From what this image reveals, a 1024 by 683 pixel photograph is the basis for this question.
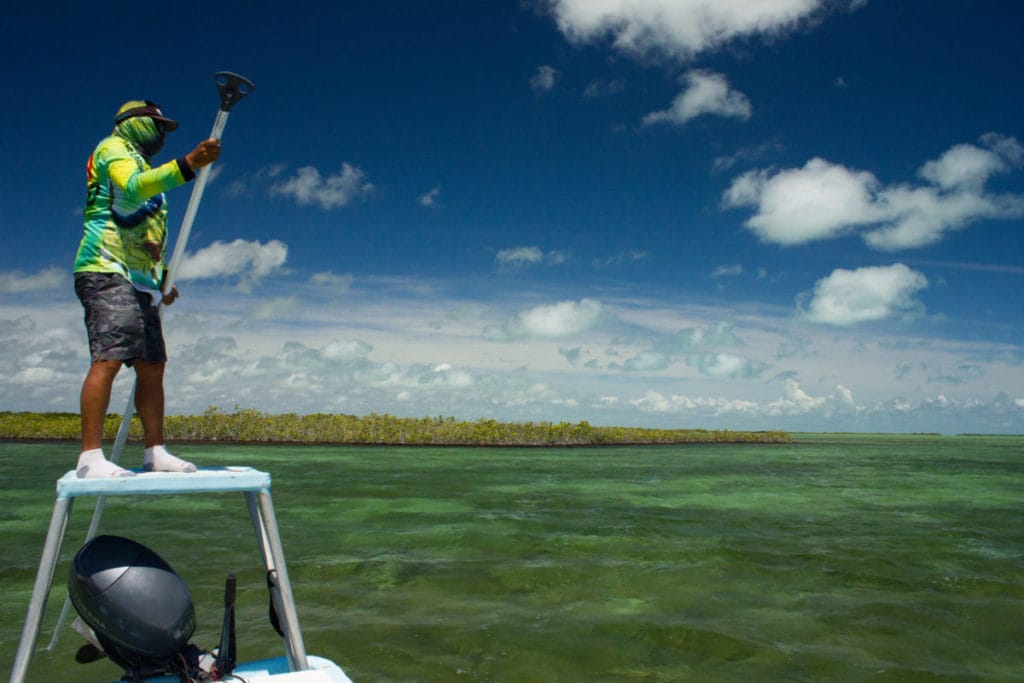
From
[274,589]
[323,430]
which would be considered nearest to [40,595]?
[274,589]

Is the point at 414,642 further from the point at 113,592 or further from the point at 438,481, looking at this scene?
the point at 438,481

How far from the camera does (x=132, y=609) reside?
→ 103 inches

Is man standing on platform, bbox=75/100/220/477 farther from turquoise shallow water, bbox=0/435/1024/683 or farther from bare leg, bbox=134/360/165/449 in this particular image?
turquoise shallow water, bbox=0/435/1024/683

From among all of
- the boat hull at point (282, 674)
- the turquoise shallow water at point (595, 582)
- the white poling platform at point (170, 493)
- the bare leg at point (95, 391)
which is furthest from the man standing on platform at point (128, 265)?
the turquoise shallow water at point (595, 582)

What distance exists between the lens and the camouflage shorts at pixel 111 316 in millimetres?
3090

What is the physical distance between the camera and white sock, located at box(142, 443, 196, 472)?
3.05 meters

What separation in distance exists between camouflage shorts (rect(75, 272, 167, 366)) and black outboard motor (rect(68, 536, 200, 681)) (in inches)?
33.8

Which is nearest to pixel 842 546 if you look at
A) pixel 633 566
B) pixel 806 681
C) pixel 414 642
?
pixel 633 566

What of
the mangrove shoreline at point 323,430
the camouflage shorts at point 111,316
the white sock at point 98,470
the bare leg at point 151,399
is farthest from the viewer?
the mangrove shoreline at point 323,430

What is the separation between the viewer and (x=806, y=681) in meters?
4.99

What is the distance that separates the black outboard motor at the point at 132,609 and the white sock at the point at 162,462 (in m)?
0.42

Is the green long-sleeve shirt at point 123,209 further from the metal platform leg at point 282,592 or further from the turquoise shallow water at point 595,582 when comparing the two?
the turquoise shallow water at point 595,582

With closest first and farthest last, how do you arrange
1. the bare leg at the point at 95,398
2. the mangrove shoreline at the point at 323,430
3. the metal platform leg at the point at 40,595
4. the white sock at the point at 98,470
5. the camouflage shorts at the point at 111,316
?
the metal platform leg at the point at 40,595 → the white sock at the point at 98,470 → the bare leg at the point at 95,398 → the camouflage shorts at the point at 111,316 → the mangrove shoreline at the point at 323,430

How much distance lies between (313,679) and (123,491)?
3.24 ft
